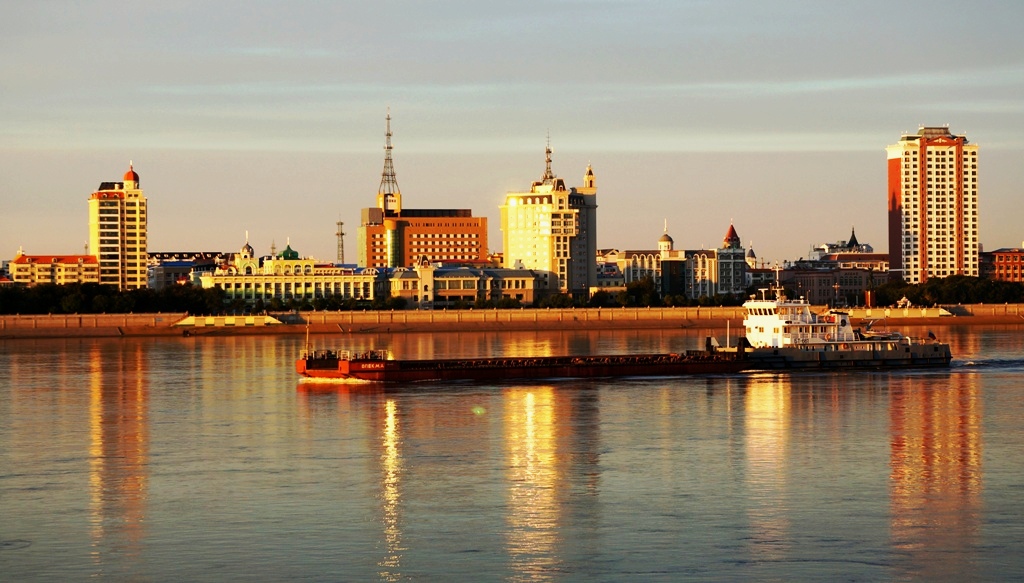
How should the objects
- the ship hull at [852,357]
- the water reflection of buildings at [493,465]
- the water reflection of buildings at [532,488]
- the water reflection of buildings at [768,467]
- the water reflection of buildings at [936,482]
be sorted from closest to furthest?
1. the water reflection of buildings at [936,482]
2. the water reflection of buildings at [532,488]
3. the water reflection of buildings at [493,465]
4. the water reflection of buildings at [768,467]
5. the ship hull at [852,357]

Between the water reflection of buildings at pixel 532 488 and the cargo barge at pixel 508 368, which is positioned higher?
the cargo barge at pixel 508 368

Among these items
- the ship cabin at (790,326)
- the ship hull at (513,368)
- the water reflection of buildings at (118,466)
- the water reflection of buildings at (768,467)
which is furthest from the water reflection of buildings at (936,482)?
the ship cabin at (790,326)

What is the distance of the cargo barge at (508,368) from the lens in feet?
318

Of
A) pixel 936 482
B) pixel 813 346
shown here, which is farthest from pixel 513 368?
pixel 936 482

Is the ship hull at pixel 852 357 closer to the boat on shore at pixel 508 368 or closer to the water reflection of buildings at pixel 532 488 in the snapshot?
the boat on shore at pixel 508 368

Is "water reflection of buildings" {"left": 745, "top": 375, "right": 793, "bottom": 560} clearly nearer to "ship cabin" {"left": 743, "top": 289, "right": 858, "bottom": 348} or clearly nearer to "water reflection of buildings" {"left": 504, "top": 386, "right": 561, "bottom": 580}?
"water reflection of buildings" {"left": 504, "top": 386, "right": 561, "bottom": 580}

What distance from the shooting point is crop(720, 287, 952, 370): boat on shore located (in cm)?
10356

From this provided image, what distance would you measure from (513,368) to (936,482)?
49.2 meters

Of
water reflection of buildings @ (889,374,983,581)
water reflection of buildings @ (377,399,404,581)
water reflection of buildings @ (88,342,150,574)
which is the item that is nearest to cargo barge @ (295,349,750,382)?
water reflection of buildings @ (88,342,150,574)

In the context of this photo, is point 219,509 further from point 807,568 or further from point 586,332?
point 586,332

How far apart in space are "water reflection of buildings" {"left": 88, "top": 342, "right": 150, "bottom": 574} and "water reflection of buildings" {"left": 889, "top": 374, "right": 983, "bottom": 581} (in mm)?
20637

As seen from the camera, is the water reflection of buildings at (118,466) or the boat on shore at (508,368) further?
the boat on shore at (508,368)

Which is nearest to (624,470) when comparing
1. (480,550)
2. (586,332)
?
(480,550)

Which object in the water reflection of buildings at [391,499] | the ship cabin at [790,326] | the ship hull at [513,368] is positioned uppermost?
the ship cabin at [790,326]
